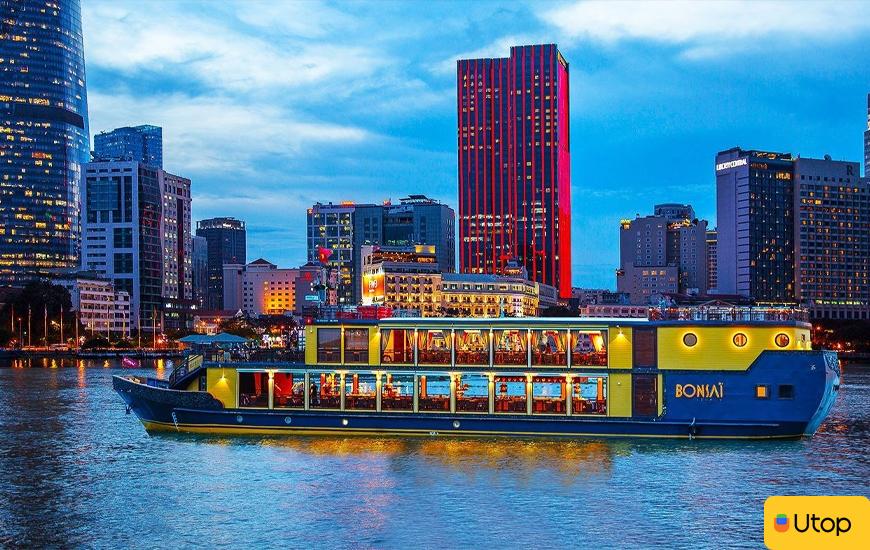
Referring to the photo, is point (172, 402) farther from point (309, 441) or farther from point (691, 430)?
point (691, 430)

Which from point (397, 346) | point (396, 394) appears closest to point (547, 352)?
point (397, 346)

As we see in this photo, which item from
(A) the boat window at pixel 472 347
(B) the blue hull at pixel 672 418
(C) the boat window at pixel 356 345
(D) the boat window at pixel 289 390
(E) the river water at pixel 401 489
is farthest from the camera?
(D) the boat window at pixel 289 390

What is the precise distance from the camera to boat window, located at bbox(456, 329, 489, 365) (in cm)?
3731

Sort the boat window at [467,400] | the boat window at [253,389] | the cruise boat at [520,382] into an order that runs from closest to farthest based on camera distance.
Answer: the cruise boat at [520,382], the boat window at [467,400], the boat window at [253,389]

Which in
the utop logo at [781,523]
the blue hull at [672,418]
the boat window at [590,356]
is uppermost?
the utop logo at [781,523]

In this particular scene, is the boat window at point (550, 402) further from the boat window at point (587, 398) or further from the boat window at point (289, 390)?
the boat window at point (289, 390)

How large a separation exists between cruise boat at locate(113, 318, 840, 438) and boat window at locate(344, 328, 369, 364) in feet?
0.13

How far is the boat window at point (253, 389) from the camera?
38594mm

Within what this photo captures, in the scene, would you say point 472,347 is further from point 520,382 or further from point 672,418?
point 672,418

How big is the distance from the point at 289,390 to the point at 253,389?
145cm

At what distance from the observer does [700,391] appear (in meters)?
35.2

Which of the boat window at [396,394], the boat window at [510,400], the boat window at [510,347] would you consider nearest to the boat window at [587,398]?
the boat window at [510,400]

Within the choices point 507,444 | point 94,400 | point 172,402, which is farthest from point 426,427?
point 94,400

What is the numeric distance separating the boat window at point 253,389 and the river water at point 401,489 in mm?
1735
